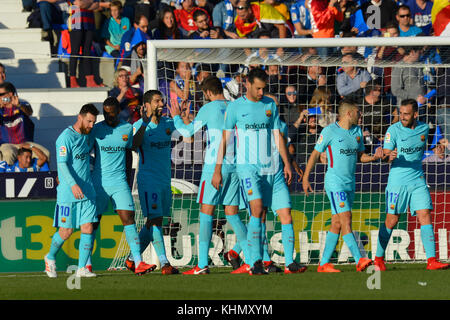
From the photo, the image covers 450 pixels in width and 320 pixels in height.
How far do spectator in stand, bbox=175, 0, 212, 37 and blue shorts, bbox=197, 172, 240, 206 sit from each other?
21.2 ft

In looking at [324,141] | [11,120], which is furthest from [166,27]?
[324,141]

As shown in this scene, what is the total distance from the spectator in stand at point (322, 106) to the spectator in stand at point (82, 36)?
4.53m

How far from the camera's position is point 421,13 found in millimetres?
17062

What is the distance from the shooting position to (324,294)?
816cm

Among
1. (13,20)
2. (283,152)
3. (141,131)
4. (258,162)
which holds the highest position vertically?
(13,20)

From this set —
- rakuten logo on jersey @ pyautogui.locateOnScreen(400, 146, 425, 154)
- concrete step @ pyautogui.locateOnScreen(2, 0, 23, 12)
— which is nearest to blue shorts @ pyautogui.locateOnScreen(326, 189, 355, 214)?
rakuten logo on jersey @ pyautogui.locateOnScreen(400, 146, 425, 154)

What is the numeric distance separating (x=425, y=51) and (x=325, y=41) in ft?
4.83

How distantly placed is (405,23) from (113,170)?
7.61 meters

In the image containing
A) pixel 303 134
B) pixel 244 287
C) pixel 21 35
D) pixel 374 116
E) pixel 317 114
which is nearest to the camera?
pixel 244 287

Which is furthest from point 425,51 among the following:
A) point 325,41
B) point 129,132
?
point 129,132

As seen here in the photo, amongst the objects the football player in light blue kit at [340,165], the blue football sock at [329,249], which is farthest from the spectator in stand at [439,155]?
the blue football sock at [329,249]

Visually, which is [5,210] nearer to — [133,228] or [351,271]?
[133,228]

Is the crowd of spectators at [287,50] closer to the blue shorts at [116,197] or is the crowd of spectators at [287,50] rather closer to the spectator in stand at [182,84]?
the spectator in stand at [182,84]

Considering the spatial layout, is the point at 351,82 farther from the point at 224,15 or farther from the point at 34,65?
the point at 34,65
